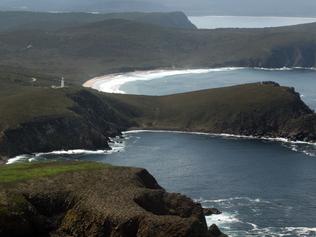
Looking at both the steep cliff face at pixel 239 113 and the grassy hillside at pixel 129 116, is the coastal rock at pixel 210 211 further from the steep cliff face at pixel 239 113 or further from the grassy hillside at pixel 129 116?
the steep cliff face at pixel 239 113

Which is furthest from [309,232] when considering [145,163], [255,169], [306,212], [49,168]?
[145,163]

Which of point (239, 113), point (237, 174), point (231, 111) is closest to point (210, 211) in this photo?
point (237, 174)

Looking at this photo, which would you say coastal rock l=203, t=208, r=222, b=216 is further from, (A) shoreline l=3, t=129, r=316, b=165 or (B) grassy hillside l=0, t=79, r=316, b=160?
(B) grassy hillside l=0, t=79, r=316, b=160

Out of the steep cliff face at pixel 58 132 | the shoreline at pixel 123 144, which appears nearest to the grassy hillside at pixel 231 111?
the shoreline at pixel 123 144

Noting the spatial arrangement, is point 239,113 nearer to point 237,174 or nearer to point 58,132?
point 58,132

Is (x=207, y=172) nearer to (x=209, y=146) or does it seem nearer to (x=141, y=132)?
(x=209, y=146)

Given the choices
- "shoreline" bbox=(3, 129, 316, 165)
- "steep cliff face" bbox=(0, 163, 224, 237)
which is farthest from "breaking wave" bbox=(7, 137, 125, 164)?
"steep cliff face" bbox=(0, 163, 224, 237)
